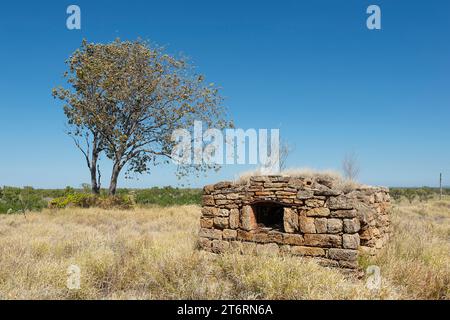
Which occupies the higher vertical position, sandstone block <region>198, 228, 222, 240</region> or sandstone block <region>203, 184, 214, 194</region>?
sandstone block <region>203, 184, 214, 194</region>

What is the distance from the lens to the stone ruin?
6992 mm

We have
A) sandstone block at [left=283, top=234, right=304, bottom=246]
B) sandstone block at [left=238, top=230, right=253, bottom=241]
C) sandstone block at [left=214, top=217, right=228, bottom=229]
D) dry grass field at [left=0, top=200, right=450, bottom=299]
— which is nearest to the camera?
dry grass field at [left=0, top=200, right=450, bottom=299]

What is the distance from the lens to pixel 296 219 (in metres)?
7.43

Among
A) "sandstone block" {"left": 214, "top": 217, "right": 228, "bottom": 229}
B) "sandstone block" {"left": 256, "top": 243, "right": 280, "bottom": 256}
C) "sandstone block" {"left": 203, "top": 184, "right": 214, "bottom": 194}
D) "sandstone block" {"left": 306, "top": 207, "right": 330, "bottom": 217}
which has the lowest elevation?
"sandstone block" {"left": 256, "top": 243, "right": 280, "bottom": 256}

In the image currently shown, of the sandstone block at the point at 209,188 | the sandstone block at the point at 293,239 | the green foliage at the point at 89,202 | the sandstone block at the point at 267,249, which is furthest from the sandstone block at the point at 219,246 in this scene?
the green foliage at the point at 89,202

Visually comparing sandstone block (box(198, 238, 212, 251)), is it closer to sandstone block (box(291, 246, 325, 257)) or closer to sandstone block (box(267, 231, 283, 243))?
sandstone block (box(267, 231, 283, 243))

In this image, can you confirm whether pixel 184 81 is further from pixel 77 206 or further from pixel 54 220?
pixel 54 220

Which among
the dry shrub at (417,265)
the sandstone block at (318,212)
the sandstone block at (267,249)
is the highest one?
the sandstone block at (318,212)

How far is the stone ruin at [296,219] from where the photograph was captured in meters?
6.99

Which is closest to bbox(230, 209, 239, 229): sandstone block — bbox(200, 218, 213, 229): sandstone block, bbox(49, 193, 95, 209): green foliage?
bbox(200, 218, 213, 229): sandstone block

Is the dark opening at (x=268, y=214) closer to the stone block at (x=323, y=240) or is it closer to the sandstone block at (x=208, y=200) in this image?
the sandstone block at (x=208, y=200)

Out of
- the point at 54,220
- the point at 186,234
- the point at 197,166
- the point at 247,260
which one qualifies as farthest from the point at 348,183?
the point at 197,166

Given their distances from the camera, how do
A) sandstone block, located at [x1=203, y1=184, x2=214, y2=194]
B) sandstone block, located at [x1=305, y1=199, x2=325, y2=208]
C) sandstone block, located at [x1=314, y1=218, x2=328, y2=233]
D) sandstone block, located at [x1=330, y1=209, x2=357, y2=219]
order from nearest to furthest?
sandstone block, located at [x1=330, y1=209, x2=357, y2=219]
sandstone block, located at [x1=314, y1=218, x2=328, y2=233]
sandstone block, located at [x1=305, y1=199, x2=325, y2=208]
sandstone block, located at [x1=203, y1=184, x2=214, y2=194]
